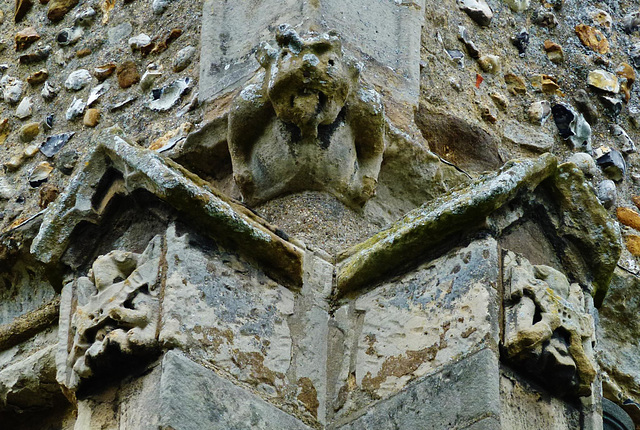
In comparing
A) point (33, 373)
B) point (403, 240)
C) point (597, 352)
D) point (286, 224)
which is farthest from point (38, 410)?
point (597, 352)

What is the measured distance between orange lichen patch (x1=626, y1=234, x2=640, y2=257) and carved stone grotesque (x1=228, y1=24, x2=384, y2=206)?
1102 mm

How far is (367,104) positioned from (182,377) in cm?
113

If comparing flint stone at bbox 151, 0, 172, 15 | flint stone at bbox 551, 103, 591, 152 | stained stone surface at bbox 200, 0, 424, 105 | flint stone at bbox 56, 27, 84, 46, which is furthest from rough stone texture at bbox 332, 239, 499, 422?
flint stone at bbox 56, 27, 84, 46

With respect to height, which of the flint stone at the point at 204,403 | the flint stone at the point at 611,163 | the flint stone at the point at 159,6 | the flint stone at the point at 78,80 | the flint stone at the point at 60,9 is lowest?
the flint stone at the point at 204,403

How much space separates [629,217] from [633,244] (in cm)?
13

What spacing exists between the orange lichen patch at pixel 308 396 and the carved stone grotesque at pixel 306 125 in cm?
69

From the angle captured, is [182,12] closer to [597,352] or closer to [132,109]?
[132,109]

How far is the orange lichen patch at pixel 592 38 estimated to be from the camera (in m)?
5.41

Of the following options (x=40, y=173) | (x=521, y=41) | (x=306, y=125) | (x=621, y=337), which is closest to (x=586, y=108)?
(x=521, y=41)

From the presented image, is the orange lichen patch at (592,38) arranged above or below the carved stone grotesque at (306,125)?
above

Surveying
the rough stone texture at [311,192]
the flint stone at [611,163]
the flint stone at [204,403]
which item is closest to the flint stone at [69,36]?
the rough stone texture at [311,192]

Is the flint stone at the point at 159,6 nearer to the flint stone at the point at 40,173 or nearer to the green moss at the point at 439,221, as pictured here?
the flint stone at the point at 40,173

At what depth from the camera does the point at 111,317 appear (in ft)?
11.0

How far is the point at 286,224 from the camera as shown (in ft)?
13.0
